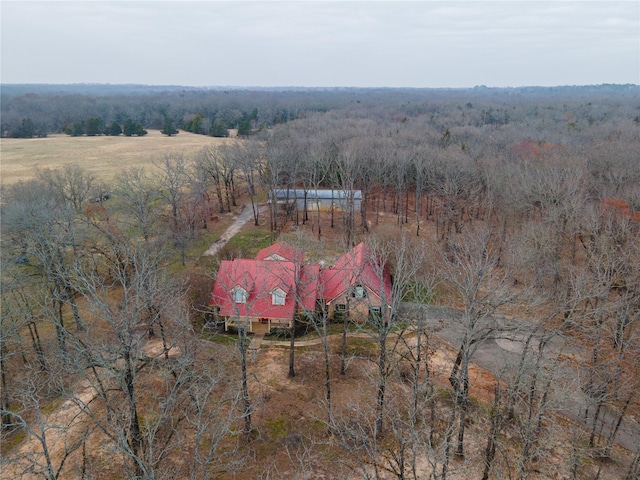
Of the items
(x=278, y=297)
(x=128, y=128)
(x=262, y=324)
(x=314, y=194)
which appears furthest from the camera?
(x=128, y=128)

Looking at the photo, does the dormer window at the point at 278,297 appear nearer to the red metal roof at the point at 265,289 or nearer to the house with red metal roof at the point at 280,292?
the house with red metal roof at the point at 280,292

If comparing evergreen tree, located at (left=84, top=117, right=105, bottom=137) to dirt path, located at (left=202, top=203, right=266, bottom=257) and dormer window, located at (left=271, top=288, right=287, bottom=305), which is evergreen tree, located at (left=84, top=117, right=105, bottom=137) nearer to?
dirt path, located at (left=202, top=203, right=266, bottom=257)

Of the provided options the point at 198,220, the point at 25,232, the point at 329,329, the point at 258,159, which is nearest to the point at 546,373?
the point at 329,329

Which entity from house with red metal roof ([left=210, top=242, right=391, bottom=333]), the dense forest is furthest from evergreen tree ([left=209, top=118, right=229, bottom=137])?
house with red metal roof ([left=210, top=242, right=391, bottom=333])

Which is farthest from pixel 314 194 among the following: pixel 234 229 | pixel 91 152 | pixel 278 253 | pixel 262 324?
pixel 91 152

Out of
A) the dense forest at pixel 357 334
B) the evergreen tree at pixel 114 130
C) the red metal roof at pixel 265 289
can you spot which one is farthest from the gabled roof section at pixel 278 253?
the evergreen tree at pixel 114 130

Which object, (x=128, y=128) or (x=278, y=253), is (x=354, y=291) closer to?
(x=278, y=253)

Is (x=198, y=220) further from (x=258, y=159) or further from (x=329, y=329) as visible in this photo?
(x=329, y=329)
